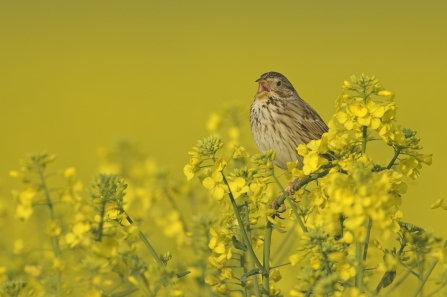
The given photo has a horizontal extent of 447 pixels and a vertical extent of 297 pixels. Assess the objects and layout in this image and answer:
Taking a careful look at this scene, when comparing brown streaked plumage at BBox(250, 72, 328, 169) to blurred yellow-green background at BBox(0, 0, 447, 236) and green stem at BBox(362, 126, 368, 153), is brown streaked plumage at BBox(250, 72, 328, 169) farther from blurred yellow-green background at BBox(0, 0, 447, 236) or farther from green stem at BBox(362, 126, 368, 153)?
green stem at BBox(362, 126, 368, 153)

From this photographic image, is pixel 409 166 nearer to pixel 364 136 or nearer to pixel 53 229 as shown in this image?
pixel 364 136

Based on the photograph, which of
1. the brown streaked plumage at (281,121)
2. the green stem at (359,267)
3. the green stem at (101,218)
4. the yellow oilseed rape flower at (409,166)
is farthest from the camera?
the brown streaked plumage at (281,121)

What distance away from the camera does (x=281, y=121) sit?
528 cm

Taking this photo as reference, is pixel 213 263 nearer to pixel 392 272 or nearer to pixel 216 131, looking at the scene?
pixel 392 272

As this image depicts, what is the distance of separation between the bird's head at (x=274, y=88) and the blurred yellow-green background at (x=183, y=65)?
193 centimetres

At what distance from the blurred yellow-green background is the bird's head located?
1931 millimetres

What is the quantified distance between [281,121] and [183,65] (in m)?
13.4

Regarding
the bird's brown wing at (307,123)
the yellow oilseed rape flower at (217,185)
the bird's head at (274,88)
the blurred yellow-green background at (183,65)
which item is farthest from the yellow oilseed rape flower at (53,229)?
the blurred yellow-green background at (183,65)

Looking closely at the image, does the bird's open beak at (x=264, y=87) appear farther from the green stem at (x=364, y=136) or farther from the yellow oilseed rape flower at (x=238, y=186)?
the green stem at (x=364, y=136)

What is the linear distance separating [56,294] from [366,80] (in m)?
1.19

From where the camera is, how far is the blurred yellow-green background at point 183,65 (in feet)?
38.2

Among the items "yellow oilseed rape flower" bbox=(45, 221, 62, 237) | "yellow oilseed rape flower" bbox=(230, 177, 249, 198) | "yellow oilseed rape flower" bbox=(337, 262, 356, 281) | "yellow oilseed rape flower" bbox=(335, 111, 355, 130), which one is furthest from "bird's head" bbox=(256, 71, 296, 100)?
"yellow oilseed rape flower" bbox=(337, 262, 356, 281)

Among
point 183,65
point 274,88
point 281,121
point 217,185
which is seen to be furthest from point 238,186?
point 183,65

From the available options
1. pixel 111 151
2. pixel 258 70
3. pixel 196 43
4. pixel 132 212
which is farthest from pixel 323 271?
pixel 196 43
